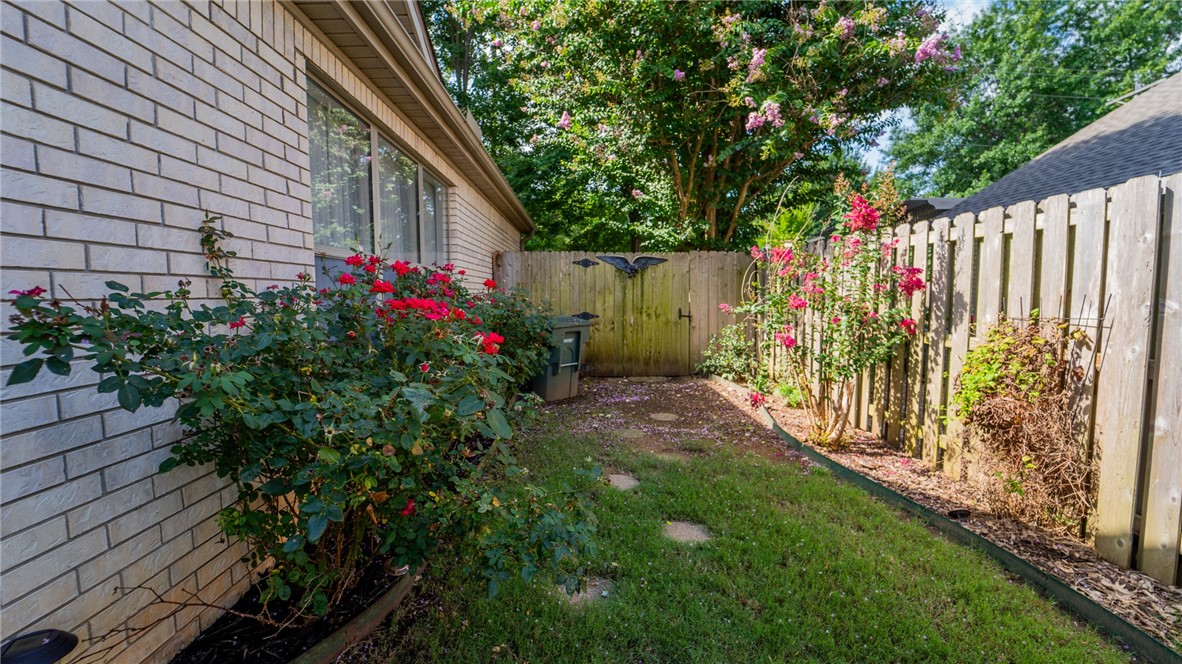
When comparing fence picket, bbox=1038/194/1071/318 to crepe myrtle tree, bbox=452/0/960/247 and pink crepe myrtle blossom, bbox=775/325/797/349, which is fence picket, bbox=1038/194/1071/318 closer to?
pink crepe myrtle blossom, bbox=775/325/797/349

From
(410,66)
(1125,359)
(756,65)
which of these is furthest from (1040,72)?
(410,66)

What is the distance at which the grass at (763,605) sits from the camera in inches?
73.0

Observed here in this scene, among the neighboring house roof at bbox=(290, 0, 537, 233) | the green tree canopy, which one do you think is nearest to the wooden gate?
the neighboring house roof at bbox=(290, 0, 537, 233)

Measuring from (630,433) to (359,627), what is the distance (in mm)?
3045

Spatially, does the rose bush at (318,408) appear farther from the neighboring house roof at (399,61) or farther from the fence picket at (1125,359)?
the fence picket at (1125,359)

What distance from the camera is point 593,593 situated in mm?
2229

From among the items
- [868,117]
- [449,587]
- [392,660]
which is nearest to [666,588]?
[449,587]

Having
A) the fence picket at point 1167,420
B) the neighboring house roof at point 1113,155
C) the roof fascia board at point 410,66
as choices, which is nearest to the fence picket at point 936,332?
the fence picket at point 1167,420

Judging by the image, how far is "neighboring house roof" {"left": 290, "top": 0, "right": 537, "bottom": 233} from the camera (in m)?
2.69

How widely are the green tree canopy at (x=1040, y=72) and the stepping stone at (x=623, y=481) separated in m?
18.2

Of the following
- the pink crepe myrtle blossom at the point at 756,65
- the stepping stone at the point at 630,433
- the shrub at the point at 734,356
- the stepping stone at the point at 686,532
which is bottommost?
the stepping stone at the point at 686,532

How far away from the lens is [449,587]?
226 centimetres

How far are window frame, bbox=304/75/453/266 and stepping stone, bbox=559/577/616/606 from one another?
2264 millimetres

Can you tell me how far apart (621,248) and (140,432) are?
15074 mm
